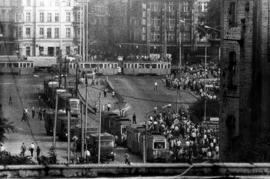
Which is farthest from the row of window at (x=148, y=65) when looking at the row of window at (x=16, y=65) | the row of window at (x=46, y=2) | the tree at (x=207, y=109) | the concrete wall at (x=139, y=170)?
the concrete wall at (x=139, y=170)

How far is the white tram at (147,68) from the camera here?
65.1m

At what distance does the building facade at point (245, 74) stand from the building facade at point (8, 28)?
51.0 metres

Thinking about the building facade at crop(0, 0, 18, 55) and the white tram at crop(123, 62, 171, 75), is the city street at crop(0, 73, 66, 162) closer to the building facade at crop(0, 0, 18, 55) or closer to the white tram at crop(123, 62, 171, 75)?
the white tram at crop(123, 62, 171, 75)

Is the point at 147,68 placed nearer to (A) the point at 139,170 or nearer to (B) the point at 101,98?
(B) the point at 101,98

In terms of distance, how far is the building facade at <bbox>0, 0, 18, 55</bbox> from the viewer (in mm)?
75688

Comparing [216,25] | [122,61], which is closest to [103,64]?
A: [122,61]

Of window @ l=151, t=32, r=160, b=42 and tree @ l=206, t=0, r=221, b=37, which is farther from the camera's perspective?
window @ l=151, t=32, r=160, b=42

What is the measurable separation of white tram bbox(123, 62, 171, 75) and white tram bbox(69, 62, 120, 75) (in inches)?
40.5

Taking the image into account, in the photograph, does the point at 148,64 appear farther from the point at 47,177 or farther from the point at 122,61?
the point at 47,177

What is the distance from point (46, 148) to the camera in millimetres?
30359

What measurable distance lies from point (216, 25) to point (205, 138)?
37.9 m

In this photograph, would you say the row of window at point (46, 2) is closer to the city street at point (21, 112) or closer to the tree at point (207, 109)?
the city street at point (21, 112)

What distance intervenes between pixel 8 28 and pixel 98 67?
17695 millimetres

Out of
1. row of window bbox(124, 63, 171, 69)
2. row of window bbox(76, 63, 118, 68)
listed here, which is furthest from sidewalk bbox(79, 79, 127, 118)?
row of window bbox(124, 63, 171, 69)
